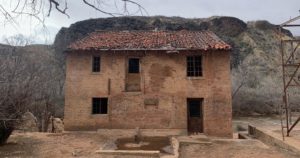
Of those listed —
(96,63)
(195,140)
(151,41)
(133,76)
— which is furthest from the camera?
(151,41)

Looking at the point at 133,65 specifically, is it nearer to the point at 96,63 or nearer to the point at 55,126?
the point at 96,63

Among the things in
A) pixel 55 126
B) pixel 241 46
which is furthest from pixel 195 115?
pixel 241 46

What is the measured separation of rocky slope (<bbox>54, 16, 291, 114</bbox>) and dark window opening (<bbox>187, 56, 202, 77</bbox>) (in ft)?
72.0

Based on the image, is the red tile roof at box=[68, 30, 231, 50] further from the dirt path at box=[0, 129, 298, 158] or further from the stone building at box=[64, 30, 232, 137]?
the dirt path at box=[0, 129, 298, 158]

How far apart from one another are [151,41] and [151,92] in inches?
140

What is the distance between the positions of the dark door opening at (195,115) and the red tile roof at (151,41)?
338 cm

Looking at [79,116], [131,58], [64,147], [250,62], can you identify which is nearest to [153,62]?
[131,58]

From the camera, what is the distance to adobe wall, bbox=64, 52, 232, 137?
62.2 ft

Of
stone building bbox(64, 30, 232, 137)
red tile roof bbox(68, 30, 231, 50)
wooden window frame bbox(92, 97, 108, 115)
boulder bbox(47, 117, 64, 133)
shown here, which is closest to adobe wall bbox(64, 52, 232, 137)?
stone building bbox(64, 30, 232, 137)

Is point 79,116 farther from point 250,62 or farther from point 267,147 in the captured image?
point 250,62

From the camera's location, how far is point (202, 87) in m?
19.1

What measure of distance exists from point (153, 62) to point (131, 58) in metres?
1.43

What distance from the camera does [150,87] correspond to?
63.6 feet

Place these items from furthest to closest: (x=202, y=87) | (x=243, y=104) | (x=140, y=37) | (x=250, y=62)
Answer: (x=250, y=62) < (x=243, y=104) < (x=140, y=37) < (x=202, y=87)
